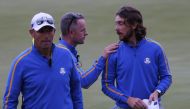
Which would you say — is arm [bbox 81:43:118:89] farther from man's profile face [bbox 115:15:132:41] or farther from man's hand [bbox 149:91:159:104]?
man's hand [bbox 149:91:159:104]

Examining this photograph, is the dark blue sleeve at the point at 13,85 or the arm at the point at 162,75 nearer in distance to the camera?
the dark blue sleeve at the point at 13,85

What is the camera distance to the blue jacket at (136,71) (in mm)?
6109

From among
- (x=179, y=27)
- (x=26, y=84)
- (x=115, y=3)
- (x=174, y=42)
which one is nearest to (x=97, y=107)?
(x=26, y=84)

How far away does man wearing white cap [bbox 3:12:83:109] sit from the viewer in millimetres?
5199

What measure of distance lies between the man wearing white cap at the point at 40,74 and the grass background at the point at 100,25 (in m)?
6.99

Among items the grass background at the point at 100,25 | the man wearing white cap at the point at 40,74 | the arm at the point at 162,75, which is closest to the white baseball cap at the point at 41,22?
the man wearing white cap at the point at 40,74

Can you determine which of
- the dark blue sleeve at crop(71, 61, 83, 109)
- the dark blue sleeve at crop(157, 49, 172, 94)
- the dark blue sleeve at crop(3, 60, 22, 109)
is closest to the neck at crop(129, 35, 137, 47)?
the dark blue sleeve at crop(157, 49, 172, 94)

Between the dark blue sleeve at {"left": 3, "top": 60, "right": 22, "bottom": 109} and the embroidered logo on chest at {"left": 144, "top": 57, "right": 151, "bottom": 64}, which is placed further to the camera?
the embroidered logo on chest at {"left": 144, "top": 57, "right": 151, "bottom": 64}

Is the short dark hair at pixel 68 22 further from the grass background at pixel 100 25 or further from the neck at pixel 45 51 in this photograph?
the grass background at pixel 100 25

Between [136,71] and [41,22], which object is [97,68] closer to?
[136,71]

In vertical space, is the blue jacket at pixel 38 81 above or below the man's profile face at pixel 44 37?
below

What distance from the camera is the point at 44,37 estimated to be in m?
5.20

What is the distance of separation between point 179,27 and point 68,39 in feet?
40.7

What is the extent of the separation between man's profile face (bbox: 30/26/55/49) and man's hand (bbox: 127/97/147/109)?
124 cm
